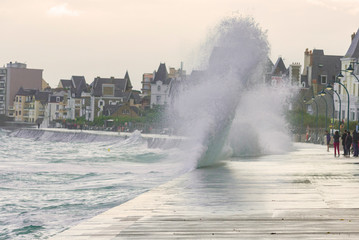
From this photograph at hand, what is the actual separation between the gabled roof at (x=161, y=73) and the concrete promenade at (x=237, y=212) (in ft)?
461

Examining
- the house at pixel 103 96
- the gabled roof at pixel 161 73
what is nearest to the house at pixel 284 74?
the gabled roof at pixel 161 73

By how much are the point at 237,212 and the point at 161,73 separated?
149 metres

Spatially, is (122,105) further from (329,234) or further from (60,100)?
(329,234)

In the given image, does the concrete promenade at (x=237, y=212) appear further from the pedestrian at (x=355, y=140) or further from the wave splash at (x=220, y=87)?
the pedestrian at (x=355, y=140)

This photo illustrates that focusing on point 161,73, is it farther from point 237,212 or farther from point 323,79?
point 237,212

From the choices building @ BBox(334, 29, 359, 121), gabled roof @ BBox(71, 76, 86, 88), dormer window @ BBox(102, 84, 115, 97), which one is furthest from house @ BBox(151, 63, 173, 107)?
building @ BBox(334, 29, 359, 121)

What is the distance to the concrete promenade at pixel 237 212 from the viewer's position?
10117 millimetres

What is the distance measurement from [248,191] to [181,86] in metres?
18.1

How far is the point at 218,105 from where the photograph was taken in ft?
103

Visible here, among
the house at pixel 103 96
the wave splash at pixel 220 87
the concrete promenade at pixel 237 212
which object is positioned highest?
the house at pixel 103 96

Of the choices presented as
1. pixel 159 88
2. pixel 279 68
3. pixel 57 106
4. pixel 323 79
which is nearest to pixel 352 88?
pixel 323 79

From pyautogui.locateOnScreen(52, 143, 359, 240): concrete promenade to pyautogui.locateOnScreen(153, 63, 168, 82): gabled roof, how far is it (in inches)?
5531

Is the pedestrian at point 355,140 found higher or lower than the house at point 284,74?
lower

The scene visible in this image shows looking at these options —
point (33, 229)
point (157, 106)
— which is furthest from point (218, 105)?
point (157, 106)
